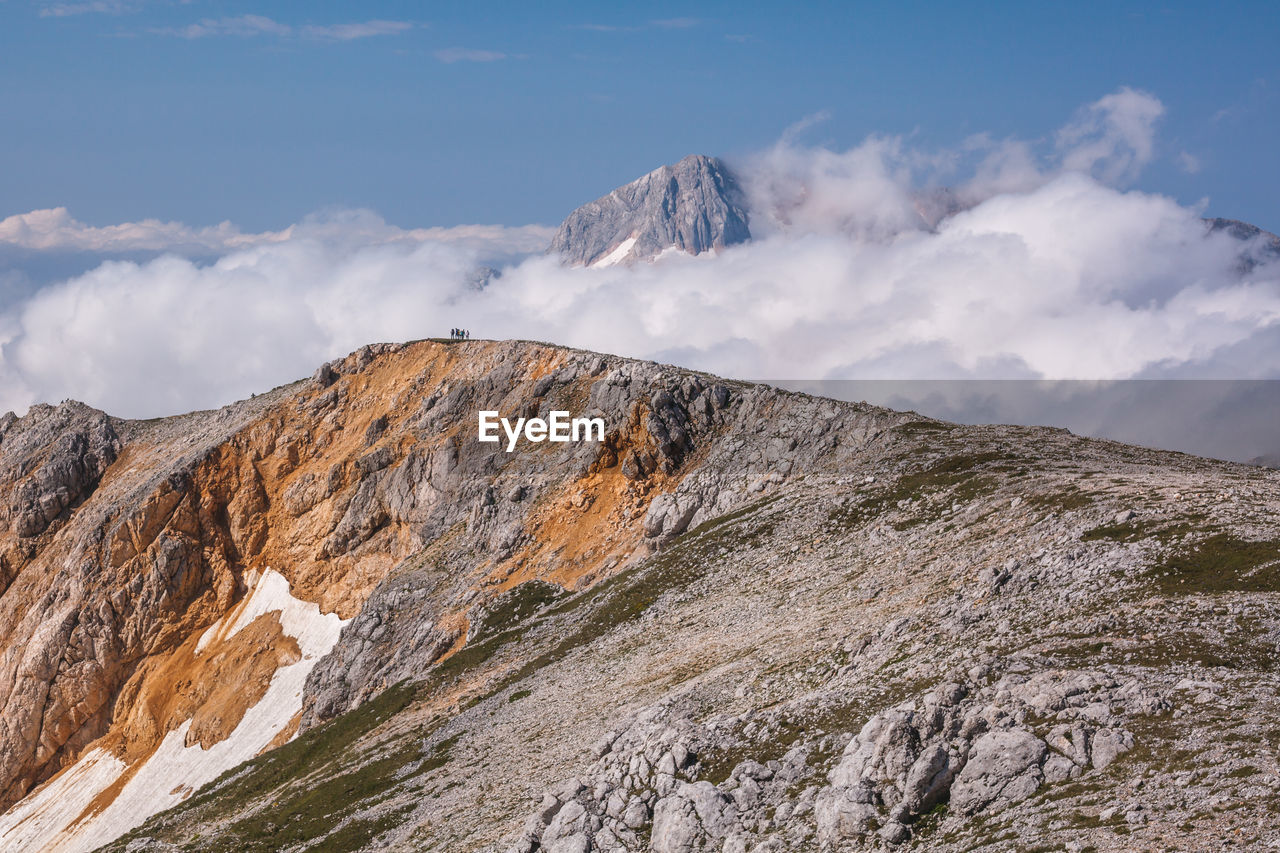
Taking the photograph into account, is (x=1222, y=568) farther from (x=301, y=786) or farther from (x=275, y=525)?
(x=275, y=525)

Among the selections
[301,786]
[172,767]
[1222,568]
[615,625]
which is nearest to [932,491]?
[615,625]

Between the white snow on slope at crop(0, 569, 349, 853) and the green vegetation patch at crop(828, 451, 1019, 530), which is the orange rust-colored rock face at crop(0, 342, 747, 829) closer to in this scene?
the white snow on slope at crop(0, 569, 349, 853)

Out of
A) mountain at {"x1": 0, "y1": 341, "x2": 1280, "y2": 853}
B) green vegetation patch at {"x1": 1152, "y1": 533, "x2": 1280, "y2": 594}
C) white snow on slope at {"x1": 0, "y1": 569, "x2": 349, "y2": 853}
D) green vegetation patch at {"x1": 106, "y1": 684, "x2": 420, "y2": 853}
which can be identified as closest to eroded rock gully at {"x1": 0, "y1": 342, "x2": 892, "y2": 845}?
mountain at {"x1": 0, "y1": 341, "x2": 1280, "y2": 853}

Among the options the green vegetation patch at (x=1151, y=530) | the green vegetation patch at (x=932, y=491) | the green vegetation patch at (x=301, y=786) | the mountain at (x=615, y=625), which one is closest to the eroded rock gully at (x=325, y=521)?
the mountain at (x=615, y=625)

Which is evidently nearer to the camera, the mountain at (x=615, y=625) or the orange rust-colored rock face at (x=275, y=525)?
the mountain at (x=615, y=625)

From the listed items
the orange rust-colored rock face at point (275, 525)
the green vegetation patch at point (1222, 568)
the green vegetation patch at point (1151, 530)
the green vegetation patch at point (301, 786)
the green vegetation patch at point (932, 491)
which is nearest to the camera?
the green vegetation patch at point (1222, 568)

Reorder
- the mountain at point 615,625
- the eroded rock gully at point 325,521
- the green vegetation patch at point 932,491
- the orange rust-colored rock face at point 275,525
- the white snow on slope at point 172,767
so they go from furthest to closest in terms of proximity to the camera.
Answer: the white snow on slope at point 172,767 → the orange rust-colored rock face at point 275,525 → the eroded rock gully at point 325,521 → the green vegetation patch at point 932,491 → the mountain at point 615,625

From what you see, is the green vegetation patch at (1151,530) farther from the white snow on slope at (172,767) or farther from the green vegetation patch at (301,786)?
the white snow on slope at (172,767)

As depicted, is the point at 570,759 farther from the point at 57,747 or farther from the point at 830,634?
the point at 57,747
